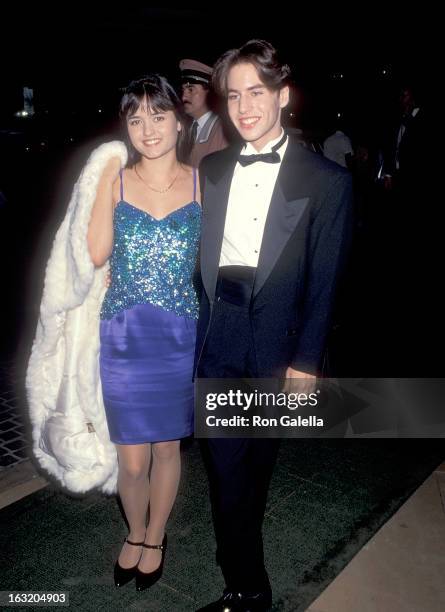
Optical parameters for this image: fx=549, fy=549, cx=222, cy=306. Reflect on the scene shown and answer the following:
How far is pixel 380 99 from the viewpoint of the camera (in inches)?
787

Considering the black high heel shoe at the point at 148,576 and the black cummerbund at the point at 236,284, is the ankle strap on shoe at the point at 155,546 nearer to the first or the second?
the black high heel shoe at the point at 148,576

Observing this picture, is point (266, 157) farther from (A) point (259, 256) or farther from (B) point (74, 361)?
(B) point (74, 361)

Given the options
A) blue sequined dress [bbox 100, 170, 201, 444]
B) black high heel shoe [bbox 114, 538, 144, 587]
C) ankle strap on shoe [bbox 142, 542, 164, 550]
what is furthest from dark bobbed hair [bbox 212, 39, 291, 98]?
black high heel shoe [bbox 114, 538, 144, 587]

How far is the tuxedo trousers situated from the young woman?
0.71 ft

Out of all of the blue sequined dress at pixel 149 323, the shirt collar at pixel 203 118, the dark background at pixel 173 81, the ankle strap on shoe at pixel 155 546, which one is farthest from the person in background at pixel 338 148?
the ankle strap on shoe at pixel 155 546

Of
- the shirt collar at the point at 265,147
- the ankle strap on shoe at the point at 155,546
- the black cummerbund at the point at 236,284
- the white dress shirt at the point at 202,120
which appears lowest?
the ankle strap on shoe at the point at 155,546

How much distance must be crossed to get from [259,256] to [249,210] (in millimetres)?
188

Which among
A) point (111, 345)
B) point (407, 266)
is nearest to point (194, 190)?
point (111, 345)

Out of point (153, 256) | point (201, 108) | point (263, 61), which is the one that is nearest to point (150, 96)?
point (263, 61)

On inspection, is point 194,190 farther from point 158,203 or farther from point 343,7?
point 343,7

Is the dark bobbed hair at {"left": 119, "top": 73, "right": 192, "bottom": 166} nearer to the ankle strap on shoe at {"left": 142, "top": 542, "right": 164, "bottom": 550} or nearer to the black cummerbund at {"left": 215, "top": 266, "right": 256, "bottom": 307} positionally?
the black cummerbund at {"left": 215, "top": 266, "right": 256, "bottom": 307}

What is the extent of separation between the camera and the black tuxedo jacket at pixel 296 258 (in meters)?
1.83

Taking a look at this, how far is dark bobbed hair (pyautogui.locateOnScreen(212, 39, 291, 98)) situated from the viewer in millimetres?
1852

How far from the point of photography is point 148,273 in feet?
7.15
